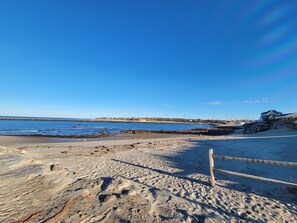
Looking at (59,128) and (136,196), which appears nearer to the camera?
(136,196)

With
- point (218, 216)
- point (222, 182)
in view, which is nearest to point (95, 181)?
point (218, 216)

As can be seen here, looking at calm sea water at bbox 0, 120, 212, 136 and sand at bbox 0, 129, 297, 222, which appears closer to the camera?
sand at bbox 0, 129, 297, 222

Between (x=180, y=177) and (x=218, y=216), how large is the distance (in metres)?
3.16

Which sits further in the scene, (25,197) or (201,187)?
(201,187)

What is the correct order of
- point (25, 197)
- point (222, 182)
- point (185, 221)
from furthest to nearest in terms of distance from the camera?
1. point (222, 182)
2. point (25, 197)
3. point (185, 221)

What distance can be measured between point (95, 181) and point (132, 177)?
5.11 ft

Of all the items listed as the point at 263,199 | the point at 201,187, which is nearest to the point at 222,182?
the point at 201,187

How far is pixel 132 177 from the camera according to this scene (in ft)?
24.6

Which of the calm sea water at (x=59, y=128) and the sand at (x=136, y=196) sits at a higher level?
the calm sea water at (x=59, y=128)

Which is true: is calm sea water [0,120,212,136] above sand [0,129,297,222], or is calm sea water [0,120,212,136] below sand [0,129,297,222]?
above

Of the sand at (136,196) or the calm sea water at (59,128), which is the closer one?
the sand at (136,196)

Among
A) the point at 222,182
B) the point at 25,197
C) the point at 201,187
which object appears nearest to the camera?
the point at 25,197

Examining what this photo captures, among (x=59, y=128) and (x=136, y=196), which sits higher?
(x=59, y=128)

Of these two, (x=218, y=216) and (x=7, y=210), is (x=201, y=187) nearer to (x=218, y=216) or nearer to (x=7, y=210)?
(x=218, y=216)
